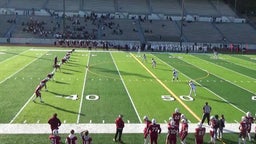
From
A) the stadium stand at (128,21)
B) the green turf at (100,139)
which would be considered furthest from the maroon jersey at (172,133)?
the stadium stand at (128,21)

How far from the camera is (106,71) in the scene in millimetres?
29844

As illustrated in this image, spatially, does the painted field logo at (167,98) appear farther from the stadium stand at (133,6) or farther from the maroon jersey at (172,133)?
the stadium stand at (133,6)

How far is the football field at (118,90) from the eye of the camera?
1777 cm

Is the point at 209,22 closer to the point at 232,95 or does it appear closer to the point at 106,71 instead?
the point at 106,71

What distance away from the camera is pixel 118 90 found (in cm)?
2289

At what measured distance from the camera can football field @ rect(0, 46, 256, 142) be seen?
58.3 ft

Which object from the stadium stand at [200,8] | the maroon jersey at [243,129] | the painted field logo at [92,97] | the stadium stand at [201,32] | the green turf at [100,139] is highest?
the stadium stand at [200,8]

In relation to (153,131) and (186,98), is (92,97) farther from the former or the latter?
(153,131)

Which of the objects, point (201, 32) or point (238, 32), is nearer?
point (201, 32)

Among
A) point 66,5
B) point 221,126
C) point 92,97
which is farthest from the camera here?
point 66,5

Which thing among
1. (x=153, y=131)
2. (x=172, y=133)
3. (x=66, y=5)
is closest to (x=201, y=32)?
(x=66, y=5)

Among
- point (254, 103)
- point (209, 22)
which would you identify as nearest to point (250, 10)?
point (209, 22)

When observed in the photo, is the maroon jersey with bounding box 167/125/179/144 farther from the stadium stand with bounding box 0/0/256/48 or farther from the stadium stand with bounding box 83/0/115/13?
the stadium stand with bounding box 83/0/115/13

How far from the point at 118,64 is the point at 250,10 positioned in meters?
48.3
